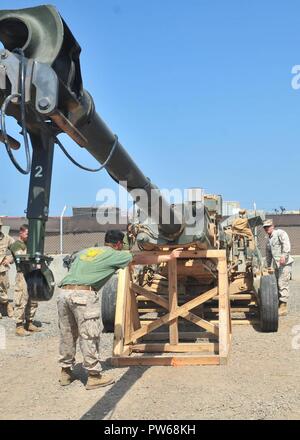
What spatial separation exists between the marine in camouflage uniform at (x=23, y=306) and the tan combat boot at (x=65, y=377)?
111 inches

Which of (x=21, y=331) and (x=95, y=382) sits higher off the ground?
(x=21, y=331)

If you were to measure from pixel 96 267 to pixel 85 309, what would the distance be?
1.44ft

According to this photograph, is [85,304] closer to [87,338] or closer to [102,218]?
[87,338]

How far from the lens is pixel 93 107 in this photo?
3480mm

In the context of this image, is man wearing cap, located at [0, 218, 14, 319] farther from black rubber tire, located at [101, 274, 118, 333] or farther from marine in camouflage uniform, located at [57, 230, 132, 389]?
marine in camouflage uniform, located at [57, 230, 132, 389]

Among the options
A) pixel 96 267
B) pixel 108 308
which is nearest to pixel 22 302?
pixel 108 308

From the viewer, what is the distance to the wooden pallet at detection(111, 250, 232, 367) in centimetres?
630

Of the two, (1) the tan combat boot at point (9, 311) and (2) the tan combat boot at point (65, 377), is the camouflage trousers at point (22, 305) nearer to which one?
(1) the tan combat boot at point (9, 311)

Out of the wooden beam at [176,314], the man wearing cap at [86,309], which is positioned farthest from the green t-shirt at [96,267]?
the wooden beam at [176,314]

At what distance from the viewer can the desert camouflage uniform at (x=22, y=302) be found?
8.31 meters

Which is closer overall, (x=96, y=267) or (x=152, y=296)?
(x=96, y=267)

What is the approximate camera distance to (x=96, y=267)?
550 cm

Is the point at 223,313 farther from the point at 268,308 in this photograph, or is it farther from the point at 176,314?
the point at 268,308

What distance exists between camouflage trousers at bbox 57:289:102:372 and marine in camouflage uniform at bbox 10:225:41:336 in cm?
283
